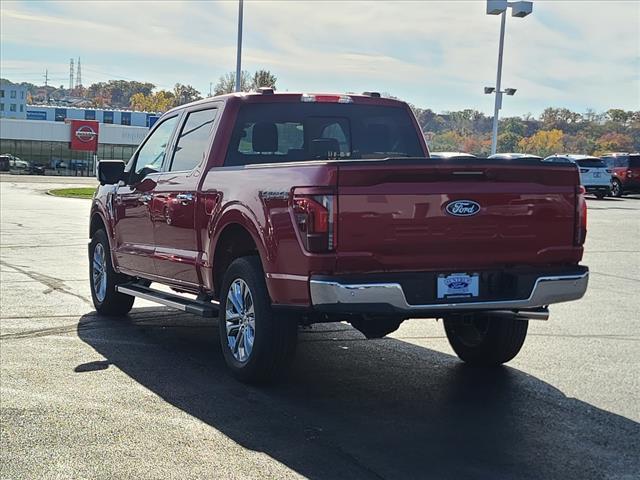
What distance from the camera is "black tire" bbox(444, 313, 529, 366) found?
6.82m

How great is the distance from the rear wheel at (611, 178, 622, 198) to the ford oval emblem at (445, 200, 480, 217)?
3308cm

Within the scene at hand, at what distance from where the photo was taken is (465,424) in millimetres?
5418

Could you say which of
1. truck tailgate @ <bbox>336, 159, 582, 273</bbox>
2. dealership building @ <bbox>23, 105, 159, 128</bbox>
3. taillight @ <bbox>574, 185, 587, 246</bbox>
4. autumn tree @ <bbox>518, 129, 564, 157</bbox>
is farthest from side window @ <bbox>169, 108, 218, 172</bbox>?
dealership building @ <bbox>23, 105, 159, 128</bbox>

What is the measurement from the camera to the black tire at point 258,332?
609cm

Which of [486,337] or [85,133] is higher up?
[85,133]

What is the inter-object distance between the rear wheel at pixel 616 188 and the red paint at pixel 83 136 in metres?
57.3

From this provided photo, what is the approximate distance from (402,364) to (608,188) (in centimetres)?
3002

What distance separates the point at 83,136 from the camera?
83750 millimetres

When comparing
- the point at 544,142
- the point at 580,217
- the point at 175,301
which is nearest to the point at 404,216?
the point at 580,217

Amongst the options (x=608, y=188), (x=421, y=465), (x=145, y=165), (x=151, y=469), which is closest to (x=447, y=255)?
(x=421, y=465)

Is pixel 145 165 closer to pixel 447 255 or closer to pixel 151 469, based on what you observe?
pixel 447 255

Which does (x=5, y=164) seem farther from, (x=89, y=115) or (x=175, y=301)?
(x=175, y=301)

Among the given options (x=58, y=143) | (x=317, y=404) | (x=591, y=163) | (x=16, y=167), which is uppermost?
(x=58, y=143)

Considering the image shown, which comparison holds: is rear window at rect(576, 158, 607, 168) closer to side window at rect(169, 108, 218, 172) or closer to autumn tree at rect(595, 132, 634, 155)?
side window at rect(169, 108, 218, 172)
